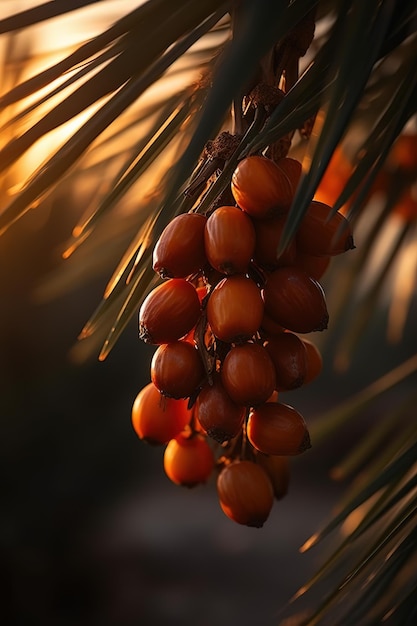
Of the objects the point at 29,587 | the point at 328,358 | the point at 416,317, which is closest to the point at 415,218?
the point at 29,587

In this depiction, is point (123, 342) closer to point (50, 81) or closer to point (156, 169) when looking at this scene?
point (156, 169)

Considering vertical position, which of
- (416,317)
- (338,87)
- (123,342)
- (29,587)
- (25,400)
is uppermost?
(416,317)

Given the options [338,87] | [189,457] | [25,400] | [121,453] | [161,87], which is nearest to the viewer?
[338,87]

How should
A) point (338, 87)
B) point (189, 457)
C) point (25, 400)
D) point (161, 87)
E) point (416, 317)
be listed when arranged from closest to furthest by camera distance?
point (338, 87) → point (189, 457) → point (161, 87) → point (25, 400) → point (416, 317)

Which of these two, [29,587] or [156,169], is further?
[29,587]

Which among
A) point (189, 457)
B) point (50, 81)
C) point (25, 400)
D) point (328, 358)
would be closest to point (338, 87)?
point (50, 81)

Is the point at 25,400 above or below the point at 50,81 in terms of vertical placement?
below
